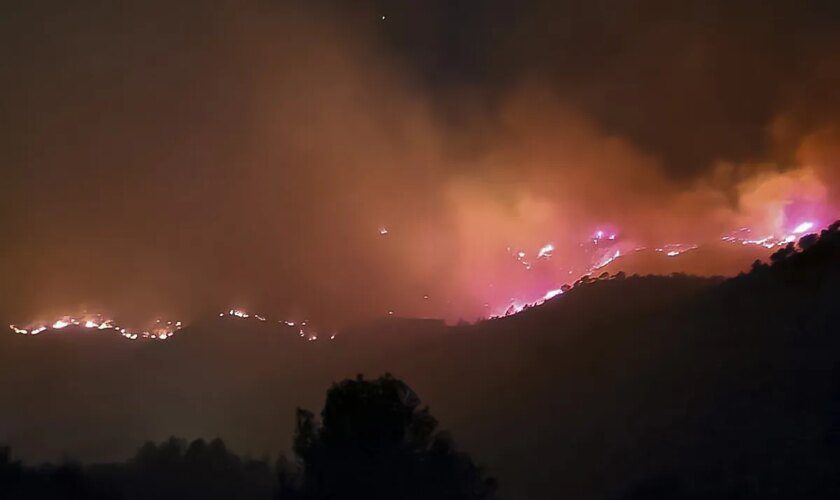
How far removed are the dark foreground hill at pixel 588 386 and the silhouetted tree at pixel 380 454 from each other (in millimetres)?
5326

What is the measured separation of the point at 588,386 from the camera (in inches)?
1453

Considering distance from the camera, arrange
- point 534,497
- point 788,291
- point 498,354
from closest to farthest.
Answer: point 534,497, point 788,291, point 498,354

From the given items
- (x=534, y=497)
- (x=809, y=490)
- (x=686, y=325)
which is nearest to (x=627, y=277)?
(x=686, y=325)

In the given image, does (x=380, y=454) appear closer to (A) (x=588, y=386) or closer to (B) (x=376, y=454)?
(B) (x=376, y=454)

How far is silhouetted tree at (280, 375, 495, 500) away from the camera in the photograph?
20469 mm

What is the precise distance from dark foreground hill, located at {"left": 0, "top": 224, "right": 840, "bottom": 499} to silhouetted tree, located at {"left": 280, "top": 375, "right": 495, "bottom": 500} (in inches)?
210

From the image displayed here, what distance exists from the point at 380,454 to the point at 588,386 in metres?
18.1

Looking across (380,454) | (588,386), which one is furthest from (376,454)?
(588,386)

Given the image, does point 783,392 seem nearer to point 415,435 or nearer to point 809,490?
point 809,490

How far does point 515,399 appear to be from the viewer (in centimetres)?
3953

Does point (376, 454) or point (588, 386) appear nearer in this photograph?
point (376, 454)

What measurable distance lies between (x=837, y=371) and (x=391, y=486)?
45.4ft

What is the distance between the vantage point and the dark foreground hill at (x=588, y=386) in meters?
24.3

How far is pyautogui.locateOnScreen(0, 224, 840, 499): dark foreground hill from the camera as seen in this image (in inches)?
957
